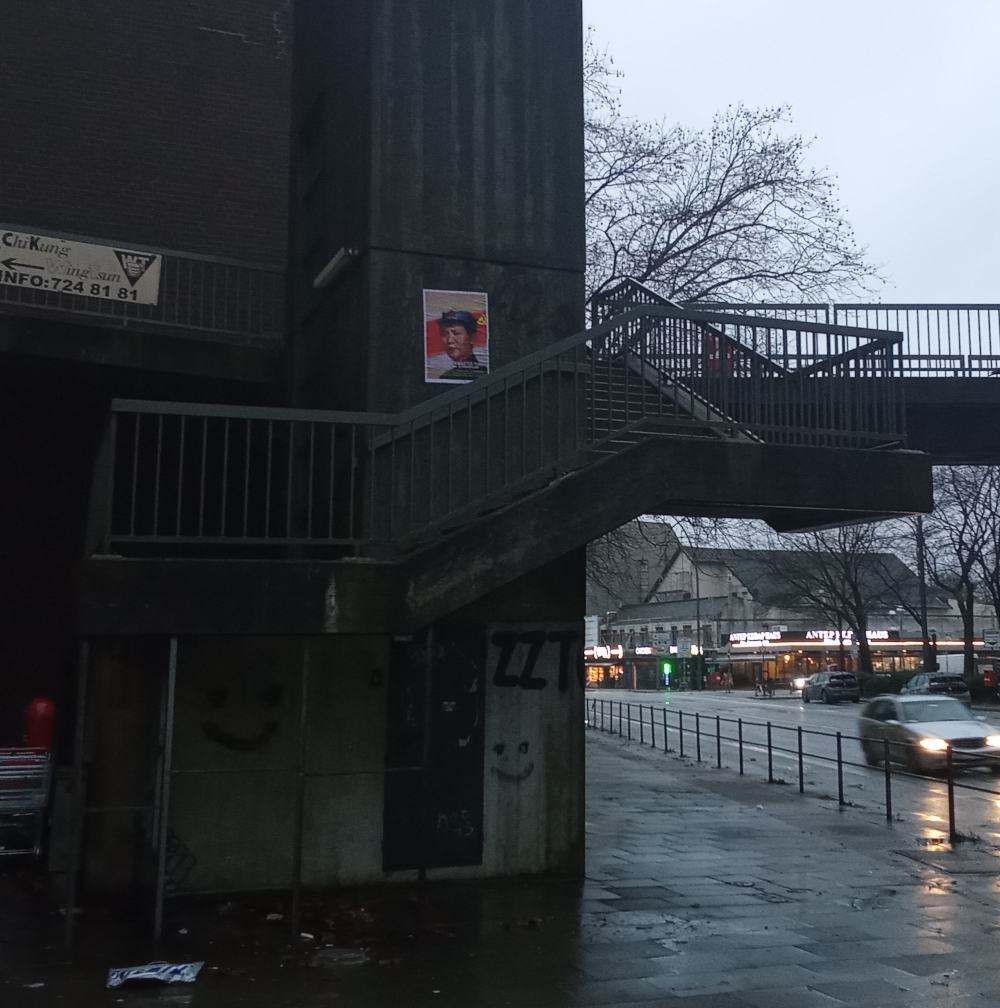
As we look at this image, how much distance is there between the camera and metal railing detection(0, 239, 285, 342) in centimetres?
1174

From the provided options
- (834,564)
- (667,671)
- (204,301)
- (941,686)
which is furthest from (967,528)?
(204,301)

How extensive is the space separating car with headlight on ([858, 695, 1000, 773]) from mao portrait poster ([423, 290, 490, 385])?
1136 cm

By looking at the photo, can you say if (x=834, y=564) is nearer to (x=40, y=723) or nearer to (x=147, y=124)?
(x=147, y=124)

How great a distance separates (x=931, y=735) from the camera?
19625mm

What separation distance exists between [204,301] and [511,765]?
20.4 feet

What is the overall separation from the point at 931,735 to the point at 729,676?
181ft

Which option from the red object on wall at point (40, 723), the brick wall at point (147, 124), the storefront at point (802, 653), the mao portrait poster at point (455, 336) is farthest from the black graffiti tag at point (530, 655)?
the storefront at point (802, 653)

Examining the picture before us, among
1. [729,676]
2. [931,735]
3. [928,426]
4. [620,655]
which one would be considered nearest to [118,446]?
[928,426]

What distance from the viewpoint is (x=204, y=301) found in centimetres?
1241

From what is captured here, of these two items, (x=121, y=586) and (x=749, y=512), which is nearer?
(x=121, y=586)

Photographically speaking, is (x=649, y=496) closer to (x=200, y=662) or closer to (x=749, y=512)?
(x=749, y=512)

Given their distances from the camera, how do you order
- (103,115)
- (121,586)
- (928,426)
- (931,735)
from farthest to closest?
(931,735) < (928,426) < (103,115) < (121,586)

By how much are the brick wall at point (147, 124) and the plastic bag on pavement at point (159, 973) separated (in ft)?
27.1

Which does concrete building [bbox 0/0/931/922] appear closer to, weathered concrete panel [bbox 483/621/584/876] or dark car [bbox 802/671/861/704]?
weathered concrete panel [bbox 483/621/584/876]
